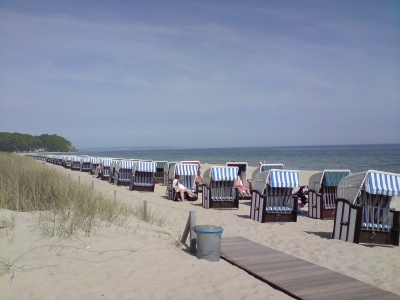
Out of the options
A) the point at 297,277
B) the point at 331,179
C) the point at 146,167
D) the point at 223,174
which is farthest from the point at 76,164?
the point at 297,277

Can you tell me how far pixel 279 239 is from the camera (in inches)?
295

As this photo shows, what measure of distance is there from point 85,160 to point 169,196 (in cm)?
1991

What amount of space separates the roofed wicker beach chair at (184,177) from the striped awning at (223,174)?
2.51 metres

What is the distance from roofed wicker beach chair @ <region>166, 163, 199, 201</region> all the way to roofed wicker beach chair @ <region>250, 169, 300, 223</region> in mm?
4354

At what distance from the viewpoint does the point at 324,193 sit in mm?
10320

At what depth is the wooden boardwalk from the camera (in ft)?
13.9

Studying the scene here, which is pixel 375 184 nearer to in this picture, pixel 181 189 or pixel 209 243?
pixel 209 243

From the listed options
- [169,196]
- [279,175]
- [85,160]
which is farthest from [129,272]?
[85,160]

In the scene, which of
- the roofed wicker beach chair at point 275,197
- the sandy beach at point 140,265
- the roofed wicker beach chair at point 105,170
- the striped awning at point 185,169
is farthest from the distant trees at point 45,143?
the sandy beach at point 140,265

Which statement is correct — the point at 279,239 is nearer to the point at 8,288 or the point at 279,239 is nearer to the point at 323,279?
the point at 323,279

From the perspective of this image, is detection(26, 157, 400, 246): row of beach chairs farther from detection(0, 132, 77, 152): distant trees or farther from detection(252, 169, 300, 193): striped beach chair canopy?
detection(0, 132, 77, 152): distant trees

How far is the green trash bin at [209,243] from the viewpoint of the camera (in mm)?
5539

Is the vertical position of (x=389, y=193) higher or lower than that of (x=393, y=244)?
higher

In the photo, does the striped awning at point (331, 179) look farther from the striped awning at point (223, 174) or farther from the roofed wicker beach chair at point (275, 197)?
the striped awning at point (223, 174)
